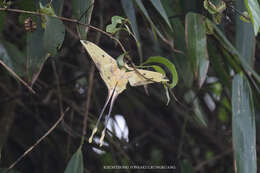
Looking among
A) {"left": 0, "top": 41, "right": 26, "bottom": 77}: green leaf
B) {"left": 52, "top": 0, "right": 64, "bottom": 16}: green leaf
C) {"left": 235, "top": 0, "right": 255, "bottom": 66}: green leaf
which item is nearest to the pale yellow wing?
{"left": 52, "top": 0, "right": 64, "bottom": 16}: green leaf

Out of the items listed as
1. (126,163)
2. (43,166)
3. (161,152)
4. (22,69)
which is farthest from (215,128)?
(22,69)

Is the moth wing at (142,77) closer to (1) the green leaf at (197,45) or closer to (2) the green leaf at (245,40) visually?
(1) the green leaf at (197,45)

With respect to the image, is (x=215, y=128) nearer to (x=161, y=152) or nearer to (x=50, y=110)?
(x=161, y=152)

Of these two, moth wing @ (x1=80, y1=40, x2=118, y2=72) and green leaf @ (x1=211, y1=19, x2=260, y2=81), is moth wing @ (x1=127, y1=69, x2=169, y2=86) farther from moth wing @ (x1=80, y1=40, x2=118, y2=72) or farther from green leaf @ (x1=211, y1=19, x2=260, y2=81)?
green leaf @ (x1=211, y1=19, x2=260, y2=81)

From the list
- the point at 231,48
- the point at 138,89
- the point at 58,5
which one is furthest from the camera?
the point at 138,89

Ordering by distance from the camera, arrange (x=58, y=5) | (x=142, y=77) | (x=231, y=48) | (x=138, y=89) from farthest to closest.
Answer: (x=138, y=89) → (x=231, y=48) → (x=58, y=5) → (x=142, y=77)

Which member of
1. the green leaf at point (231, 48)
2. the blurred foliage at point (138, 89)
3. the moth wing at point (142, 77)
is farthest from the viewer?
the green leaf at point (231, 48)

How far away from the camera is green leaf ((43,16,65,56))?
551 millimetres

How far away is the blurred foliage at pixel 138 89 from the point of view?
2.04ft

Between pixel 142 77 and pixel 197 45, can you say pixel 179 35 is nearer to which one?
pixel 197 45

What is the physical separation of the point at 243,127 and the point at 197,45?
0.65 feet

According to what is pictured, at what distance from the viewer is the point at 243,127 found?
69 cm

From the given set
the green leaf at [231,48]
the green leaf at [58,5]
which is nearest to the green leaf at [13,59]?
the green leaf at [58,5]

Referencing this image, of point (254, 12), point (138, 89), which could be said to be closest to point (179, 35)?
point (254, 12)
